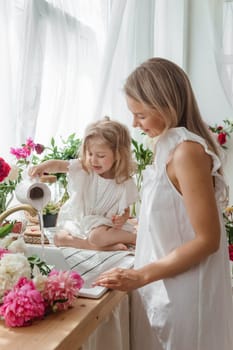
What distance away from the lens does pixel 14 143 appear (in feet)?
6.02

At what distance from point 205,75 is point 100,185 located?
177 cm

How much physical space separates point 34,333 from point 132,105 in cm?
63

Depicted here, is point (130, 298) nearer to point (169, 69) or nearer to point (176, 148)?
point (176, 148)

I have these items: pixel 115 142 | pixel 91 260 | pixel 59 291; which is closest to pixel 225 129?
pixel 115 142

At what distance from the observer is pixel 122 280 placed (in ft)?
3.87

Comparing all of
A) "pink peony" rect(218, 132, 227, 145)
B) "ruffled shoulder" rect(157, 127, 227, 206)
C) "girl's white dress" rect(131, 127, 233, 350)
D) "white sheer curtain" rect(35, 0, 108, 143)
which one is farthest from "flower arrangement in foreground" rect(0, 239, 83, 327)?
"pink peony" rect(218, 132, 227, 145)

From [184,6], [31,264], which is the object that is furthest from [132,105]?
[184,6]

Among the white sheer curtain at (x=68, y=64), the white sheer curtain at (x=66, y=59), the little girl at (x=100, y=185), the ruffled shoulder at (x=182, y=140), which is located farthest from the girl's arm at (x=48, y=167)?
the ruffled shoulder at (x=182, y=140)

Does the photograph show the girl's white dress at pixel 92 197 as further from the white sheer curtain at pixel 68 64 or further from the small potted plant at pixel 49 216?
the white sheer curtain at pixel 68 64

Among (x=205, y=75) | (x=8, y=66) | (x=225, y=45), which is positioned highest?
(x=225, y=45)

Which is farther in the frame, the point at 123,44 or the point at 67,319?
the point at 123,44

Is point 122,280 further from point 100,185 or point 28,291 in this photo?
point 100,185

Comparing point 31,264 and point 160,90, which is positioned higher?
point 160,90

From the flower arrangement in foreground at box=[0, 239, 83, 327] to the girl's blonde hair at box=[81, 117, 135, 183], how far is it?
0.79 metres
